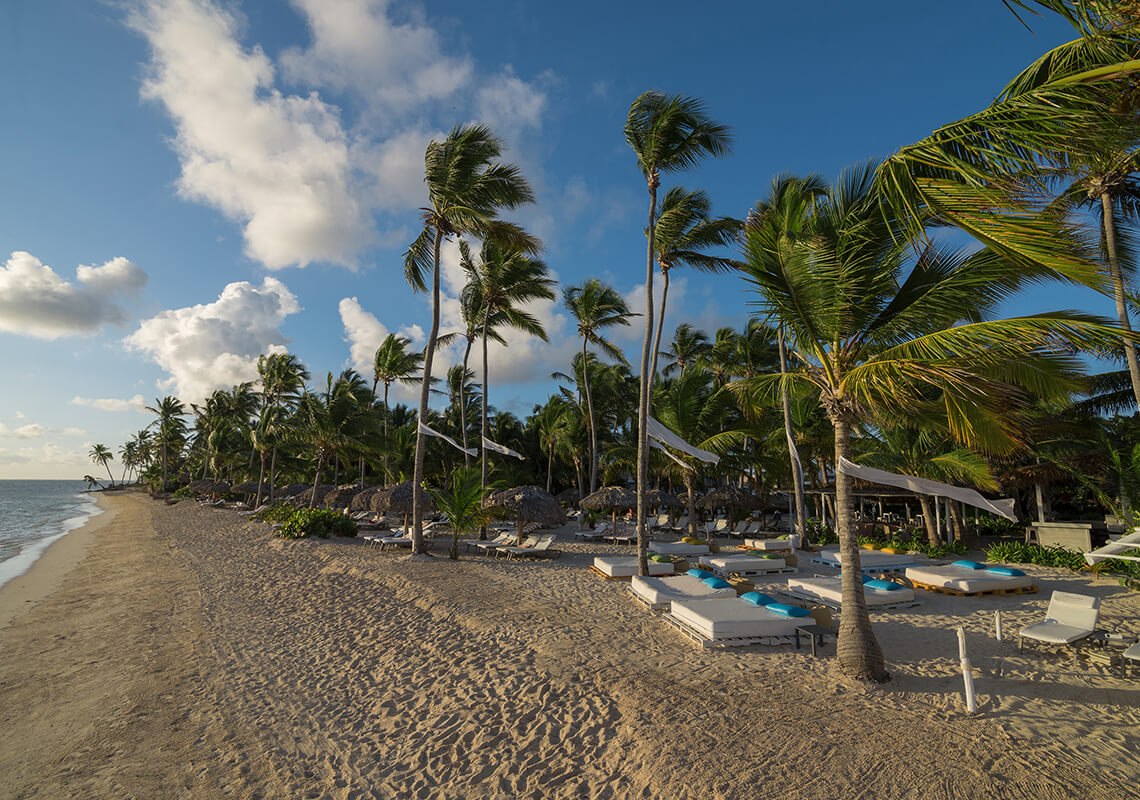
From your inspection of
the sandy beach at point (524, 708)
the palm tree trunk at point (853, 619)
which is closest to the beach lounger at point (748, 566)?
the sandy beach at point (524, 708)

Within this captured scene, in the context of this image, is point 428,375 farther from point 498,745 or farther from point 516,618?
point 498,745

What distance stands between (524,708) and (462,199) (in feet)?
40.3

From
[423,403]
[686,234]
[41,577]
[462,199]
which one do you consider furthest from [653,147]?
[41,577]

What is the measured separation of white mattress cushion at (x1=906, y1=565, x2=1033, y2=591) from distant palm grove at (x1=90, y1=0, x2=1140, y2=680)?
245 cm

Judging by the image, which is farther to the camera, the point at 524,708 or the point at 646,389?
the point at 646,389

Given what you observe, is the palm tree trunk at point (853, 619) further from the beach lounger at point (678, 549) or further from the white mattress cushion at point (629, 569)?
the beach lounger at point (678, 549)

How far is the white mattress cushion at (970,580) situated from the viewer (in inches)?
379

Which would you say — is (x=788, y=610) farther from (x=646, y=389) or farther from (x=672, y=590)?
(x=646, y=389)

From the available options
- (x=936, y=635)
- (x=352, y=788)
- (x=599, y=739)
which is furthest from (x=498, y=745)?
(x=936, y=635)

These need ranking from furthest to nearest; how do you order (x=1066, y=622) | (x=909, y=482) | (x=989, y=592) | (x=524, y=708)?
(x=989, y=592)
(x=1066, y=622)
(x=909, y=482)
(x=524, y=708)

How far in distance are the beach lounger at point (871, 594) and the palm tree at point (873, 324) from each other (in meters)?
3.26

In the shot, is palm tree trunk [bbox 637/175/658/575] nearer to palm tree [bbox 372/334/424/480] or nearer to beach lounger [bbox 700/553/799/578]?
beach lounger [bbox 700/553/799/578]

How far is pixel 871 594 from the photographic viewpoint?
9.12m

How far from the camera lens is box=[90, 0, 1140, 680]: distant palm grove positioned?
8.71 ft
